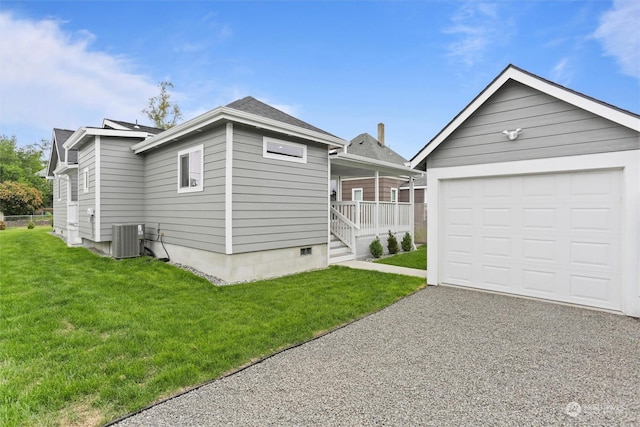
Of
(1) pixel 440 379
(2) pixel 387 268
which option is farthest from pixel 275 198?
(1) pixel 440 379

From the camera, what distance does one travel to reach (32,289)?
5.88 m

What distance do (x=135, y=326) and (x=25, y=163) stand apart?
172 feet

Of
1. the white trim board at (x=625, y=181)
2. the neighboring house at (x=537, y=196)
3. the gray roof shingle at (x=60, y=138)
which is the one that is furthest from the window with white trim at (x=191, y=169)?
the gray roof shingle at (x=60, y=138)

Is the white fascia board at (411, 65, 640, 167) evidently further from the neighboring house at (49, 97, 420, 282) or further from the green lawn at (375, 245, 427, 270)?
the green lawn at (375, 245, 427, 270)

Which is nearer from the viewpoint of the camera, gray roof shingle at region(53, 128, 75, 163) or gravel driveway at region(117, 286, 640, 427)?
gravel driveway at region(117, 286, 640, 427)

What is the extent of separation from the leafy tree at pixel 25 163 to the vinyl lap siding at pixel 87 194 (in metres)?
30.4

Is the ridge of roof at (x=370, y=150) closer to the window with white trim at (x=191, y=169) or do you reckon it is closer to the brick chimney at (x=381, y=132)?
the brick chimney at (x=381, y=132)

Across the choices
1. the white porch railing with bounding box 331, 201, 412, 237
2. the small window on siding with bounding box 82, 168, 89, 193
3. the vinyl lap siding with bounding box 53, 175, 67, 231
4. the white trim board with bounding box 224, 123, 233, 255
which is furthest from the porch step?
the vinyl lap siding with bounding box 53, 175, 67, 231

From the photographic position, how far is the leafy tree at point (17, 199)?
25.6 metres

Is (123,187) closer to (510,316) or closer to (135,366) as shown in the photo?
(135,366)

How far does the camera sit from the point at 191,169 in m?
7.91

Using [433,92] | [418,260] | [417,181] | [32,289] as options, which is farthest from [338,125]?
[32,289]

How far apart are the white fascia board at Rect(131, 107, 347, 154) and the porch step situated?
3.12 metres

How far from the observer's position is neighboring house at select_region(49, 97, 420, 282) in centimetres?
684
